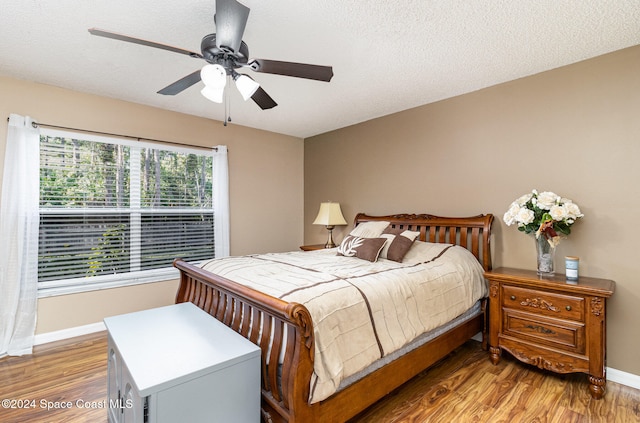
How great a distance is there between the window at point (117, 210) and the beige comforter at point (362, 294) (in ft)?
4.89

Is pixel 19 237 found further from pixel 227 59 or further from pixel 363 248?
pixel 363 248

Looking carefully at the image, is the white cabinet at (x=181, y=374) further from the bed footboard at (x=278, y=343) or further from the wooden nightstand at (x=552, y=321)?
the wooden nightstand at (x=552, y=321)

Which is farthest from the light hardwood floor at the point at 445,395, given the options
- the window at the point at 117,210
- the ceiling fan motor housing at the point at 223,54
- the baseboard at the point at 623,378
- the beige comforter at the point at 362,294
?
the ceiling fan motor housing at the point at 223,54

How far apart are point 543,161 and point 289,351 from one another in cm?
268

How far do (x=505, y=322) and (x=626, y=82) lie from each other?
6.71 ft

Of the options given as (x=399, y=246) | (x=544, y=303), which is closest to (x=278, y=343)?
(x=399, y=246)

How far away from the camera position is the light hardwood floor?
1920 mm

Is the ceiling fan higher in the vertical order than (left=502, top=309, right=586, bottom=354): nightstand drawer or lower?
higher

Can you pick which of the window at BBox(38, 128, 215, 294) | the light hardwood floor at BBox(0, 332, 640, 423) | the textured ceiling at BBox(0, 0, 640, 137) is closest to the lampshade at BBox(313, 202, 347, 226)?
the window at BBox(38, 128, 215, 294)

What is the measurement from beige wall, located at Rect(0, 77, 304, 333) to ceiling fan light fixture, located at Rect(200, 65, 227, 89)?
230 centimetres

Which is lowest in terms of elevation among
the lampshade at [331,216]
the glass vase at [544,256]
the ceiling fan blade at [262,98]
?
the glass vase at [544,256]

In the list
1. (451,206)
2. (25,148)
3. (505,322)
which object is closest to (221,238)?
(25,148)

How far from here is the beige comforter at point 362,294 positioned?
1.57 m

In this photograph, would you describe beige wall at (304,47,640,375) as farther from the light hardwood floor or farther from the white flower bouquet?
the light hardwood floor
